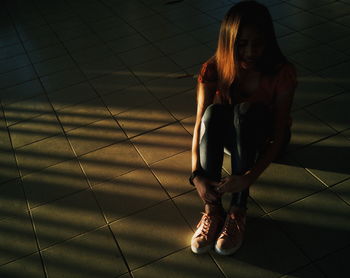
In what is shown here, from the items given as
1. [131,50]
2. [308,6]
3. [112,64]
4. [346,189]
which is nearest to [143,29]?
[131,50]

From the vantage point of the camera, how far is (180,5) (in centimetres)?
378

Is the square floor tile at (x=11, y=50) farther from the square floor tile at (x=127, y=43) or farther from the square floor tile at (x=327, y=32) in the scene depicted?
the square floor tile at (x=327, y=32)

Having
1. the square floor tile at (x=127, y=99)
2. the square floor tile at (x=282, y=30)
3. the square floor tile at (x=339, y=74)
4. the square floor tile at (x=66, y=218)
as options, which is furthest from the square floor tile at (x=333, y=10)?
the square floor tile at (x=66, y=218)

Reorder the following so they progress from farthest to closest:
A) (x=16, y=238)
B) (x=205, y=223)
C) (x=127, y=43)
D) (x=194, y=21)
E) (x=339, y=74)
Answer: (x=194, y=21), (x=127, y=43), (x=339, y=74), (x=16, y=238), (x=205, y=223)

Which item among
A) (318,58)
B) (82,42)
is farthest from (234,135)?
(82,42)

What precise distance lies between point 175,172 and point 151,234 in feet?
1.28

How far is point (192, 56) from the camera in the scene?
9.16 feet

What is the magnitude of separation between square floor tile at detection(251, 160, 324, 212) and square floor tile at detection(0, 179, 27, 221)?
119 centimetres

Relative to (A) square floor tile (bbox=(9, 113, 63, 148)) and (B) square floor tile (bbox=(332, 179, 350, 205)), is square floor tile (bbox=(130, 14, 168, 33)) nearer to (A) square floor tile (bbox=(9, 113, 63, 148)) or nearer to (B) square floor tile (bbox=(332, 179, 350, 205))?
(A) square floor tile (bbox=(9, 113, 63, 148))

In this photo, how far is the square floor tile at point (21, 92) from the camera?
266 centimetres

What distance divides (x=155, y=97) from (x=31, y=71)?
1330 millimetres

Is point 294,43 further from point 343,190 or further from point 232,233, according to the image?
point 232,233

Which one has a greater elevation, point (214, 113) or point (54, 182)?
point (214, 113)

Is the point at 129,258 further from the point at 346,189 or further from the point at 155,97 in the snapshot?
the point at 155,97
